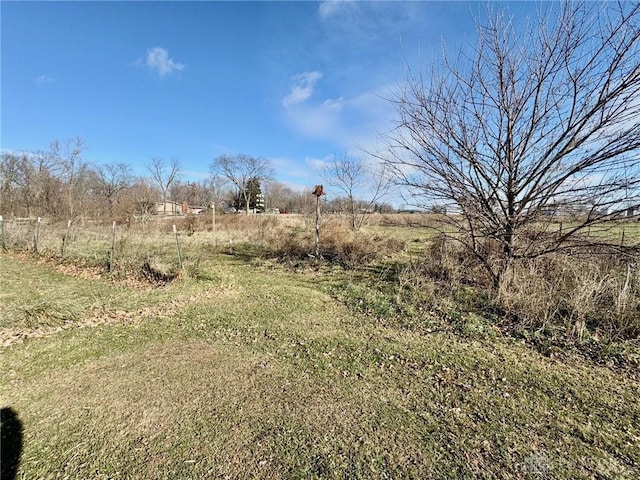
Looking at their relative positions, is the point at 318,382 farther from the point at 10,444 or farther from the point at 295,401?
the point at 10,444

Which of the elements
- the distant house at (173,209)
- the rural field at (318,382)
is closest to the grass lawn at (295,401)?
the rural field at (318,382)

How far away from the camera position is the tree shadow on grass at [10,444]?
6.09 ft

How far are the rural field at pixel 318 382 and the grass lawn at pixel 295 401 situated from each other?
0.01 meters

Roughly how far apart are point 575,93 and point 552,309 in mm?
3111

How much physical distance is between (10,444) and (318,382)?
227 cm

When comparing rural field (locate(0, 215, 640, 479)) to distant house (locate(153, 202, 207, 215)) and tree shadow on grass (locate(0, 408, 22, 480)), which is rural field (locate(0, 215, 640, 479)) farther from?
distant house (locate(153, 202, 207, 215))

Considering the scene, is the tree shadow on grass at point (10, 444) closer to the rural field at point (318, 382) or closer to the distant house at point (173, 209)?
the rural field at point (318, 382)

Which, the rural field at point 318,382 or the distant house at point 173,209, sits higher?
the distant house at point 173,209

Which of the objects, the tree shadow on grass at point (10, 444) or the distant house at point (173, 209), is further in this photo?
the distant house at point (173, 209)

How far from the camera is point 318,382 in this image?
2.91 meters

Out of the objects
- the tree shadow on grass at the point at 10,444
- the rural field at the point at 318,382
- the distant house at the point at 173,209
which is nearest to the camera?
the tree shadow on grass at the point at 10,444

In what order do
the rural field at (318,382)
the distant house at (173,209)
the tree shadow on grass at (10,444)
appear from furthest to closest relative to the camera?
the distant house at (173,209) → the rural field at (318,382) → the tree shadow on grass at (10,444)

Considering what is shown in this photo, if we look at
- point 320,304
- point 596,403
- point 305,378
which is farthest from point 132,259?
point 596,403

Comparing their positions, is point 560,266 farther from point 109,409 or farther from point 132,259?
point 132,259
